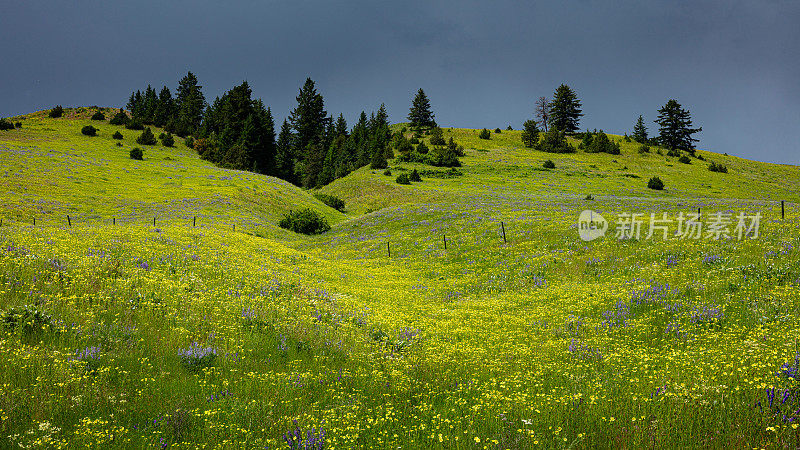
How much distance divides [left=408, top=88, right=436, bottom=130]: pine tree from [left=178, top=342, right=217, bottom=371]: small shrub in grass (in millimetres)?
122586

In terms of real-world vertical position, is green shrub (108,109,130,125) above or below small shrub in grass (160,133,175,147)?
above

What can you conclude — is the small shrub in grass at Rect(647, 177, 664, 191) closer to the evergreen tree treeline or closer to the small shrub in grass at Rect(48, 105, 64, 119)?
the evergreen tree treeline

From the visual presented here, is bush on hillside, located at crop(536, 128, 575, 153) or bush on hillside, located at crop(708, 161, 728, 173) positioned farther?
bush on hillside, located at crop(536, 128, 575, 153)

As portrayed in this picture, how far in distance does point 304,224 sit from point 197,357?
135 feet

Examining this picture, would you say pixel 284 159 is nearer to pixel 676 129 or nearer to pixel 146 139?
pixel 146 139

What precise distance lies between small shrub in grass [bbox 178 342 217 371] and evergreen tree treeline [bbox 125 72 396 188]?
8119 cm

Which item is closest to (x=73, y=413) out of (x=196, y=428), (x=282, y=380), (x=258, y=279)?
(x=196, y=428)

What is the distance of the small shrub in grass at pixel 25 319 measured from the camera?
19.1 ft

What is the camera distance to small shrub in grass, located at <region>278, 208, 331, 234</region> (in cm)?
4644

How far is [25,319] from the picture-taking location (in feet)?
19.7

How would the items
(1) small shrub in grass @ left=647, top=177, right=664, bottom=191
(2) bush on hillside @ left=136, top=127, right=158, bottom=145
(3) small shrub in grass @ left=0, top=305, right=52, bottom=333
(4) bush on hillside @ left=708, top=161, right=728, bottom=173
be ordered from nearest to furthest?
(3) small shrub in grass @ left=0, top=305, right=52, bottom=333
(1) small shrub in grass @ left=647, top=177, right=664, bottom=191
(4) bush on hillside @ left=708, top=161, right=728, bottom=173
(2) bush on hillside @ left=136, top=127, right=158, bottom=145

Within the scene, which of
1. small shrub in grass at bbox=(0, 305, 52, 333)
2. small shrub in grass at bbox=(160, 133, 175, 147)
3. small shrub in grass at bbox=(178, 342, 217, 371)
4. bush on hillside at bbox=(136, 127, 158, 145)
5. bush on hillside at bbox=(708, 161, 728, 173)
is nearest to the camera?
small shrub in grass at bbox=(0, 305, 52, 333)

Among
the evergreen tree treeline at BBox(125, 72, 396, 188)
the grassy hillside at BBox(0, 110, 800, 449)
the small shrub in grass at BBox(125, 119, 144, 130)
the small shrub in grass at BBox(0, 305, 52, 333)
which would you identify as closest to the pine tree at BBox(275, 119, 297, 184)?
the evergreen tree treeline at BBox(125, 72, 396, 188)

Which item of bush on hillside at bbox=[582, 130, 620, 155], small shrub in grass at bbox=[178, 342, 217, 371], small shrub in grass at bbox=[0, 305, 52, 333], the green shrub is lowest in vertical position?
small shrub in grass at bbox=[178, 342, 217, 371]
